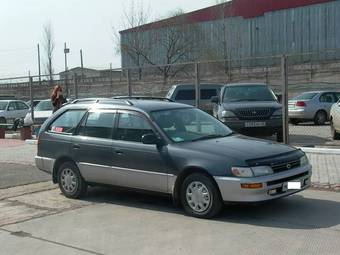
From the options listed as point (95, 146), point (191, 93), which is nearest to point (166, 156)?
point (95, 146)

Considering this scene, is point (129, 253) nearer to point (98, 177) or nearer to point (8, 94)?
point (98, 177)

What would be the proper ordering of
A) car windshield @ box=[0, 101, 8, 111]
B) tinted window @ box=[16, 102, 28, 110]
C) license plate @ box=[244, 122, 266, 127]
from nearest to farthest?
license plate @ box=[244, 122, 266, 127] → car windshield @ box=[0, 101, 8, 111] → tinted window @ box=[16, 102, 28, 110]

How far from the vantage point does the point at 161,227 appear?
739 centimetres

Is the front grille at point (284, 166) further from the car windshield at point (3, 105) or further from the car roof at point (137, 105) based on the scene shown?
the car windshield at point (3, 105)

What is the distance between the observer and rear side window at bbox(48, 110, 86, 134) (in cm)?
969

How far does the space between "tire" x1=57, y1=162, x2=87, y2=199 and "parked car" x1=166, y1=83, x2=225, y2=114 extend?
11.7 meters

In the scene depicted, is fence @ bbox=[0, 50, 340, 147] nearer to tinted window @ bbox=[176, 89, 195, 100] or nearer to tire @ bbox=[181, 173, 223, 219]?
tinted window @ bbox=[176, 89, 195, 100]

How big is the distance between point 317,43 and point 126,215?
5272 cm

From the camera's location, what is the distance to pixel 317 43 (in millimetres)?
57688

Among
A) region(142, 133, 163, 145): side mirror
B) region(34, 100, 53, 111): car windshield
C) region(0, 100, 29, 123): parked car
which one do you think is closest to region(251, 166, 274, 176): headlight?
region(142, 133, 163, 145): side mirror

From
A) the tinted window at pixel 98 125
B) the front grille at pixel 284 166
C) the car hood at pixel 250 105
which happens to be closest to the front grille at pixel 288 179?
the front grille at pixel 284 166

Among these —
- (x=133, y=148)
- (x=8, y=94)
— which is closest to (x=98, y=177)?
(x=133, y=148)

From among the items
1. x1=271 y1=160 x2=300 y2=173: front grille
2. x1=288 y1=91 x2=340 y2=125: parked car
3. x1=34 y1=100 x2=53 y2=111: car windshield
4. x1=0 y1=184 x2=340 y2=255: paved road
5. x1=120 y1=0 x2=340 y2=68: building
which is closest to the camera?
x1=0 y1=184 x2=340 y2=255: paved road

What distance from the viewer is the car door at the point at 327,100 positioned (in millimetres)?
24094
